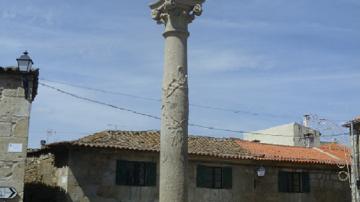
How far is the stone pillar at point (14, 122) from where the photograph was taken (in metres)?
14.5

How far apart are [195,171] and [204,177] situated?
0.50 metres

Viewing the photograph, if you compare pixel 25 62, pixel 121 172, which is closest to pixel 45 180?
pixel 121 172

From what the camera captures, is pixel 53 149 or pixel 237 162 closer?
pixel 53 149

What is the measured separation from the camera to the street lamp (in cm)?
1441

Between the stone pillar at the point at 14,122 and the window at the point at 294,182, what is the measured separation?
11.9 m

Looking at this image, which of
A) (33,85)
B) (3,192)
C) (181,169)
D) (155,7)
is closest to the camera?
(181,169)

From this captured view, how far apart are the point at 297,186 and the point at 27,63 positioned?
13.3 metres

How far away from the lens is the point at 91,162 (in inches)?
775

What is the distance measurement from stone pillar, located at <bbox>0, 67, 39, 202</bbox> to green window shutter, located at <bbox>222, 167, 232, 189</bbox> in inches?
369

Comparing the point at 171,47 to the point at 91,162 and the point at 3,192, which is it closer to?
the point at 3,192

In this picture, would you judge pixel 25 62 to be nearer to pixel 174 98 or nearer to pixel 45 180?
pixel 174 98

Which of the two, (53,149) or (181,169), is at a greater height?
(53,149)

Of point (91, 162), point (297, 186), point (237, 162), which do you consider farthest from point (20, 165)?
point (297, 186)

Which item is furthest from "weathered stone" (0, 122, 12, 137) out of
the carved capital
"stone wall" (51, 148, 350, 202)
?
the carved capital
